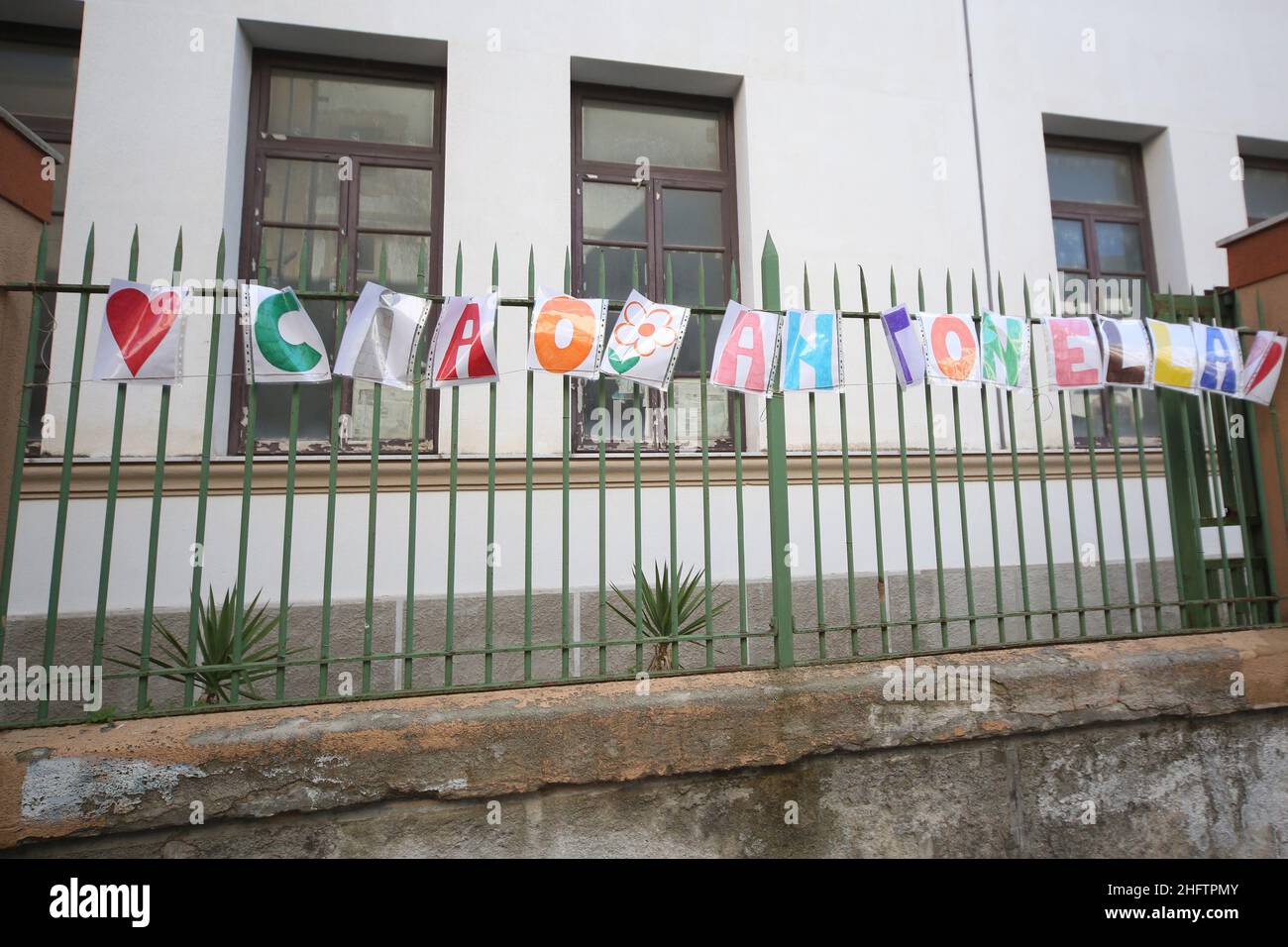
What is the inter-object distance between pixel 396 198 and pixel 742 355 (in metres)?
3.88

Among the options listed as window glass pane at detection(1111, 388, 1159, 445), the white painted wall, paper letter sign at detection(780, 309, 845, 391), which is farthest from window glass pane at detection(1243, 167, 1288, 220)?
paper letter sign at detection(780, 309, 845, 391)

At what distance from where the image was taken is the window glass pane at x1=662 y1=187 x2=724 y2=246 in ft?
19.9

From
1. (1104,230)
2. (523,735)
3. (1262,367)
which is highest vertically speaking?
(1104,230)

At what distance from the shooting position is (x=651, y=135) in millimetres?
6234

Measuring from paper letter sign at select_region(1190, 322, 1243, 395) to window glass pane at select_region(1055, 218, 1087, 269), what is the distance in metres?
3.40

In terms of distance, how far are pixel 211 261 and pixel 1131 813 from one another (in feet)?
20.1

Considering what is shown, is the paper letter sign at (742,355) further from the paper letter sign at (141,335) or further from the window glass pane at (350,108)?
the window glass pane at (350,108)

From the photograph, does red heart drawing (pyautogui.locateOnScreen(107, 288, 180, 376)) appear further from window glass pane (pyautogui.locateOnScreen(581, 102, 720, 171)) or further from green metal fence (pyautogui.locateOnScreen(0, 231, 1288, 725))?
window glass pane (pyautogui.locateOnScreen(581, 102, 720, 171))

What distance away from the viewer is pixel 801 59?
6.07m

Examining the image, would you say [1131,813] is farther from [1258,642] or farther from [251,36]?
[251,36]

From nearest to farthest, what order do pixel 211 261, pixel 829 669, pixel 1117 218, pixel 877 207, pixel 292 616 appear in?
pixel 829 669 → pixel 292 616 → pixel 211 261 → pixel 877 207 → pixel 1117 218

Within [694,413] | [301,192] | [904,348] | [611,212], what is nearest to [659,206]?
[611,212]

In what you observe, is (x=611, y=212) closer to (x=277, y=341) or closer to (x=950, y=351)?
(x=950, y=351)

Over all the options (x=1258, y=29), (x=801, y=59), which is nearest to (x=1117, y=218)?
(x=1258, y=29)
